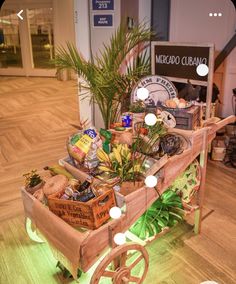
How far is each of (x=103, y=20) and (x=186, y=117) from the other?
2.42m

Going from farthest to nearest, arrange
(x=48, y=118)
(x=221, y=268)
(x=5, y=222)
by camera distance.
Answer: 1. (x=48, y=118)
2. (x=5, y=222)
3. (x=221, y=268)

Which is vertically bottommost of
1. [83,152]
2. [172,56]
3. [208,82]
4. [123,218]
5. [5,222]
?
[5,222]

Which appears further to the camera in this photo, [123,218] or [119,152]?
[119,152]

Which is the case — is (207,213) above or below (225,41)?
below

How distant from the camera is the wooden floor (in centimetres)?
202

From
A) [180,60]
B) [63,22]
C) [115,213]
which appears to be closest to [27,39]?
[63,22]

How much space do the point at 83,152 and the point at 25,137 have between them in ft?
9.86

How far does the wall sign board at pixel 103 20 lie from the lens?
386cm

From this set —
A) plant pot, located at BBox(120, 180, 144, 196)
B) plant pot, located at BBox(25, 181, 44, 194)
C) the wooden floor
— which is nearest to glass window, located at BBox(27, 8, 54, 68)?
the wooden floor

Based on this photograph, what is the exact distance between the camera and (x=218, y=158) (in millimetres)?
3674

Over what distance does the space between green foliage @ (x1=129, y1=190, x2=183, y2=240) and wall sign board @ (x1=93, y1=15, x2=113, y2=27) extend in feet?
8.12

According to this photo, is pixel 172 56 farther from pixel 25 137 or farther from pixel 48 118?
pixel 48 118

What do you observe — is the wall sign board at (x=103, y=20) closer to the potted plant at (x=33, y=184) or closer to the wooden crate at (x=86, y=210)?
the potted plant at (x=33, y=184)

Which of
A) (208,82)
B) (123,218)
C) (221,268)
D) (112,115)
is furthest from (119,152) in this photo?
(112,115)
